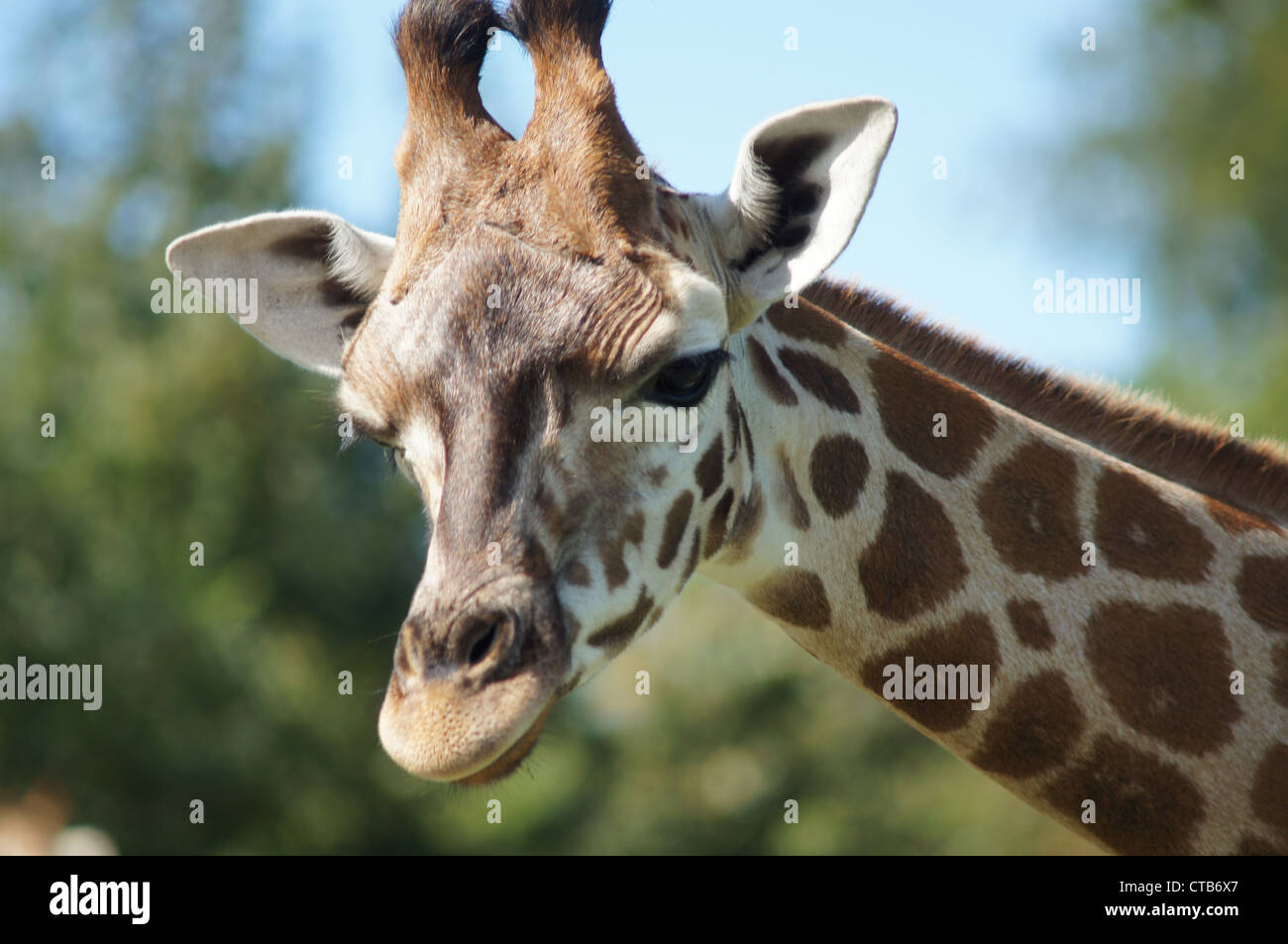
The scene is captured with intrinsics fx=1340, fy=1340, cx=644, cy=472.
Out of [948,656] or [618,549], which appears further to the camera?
[948,656]

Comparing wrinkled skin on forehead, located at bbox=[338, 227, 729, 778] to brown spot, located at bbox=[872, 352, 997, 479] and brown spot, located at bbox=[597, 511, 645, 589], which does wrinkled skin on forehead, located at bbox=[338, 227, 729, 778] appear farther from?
brown spot, located at bbox=[872, 352, 997, 479]

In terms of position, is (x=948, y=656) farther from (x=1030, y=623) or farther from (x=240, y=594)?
(x=240, y=594)

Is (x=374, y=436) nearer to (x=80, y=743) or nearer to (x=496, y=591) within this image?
(x=496, y=591)

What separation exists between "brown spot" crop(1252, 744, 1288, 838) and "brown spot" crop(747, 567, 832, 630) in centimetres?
138

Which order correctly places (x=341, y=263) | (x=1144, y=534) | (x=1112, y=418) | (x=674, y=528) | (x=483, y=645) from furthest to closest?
(x=1112, y=418), (x=341, y=263), (x=1144, y=534), (x=674, y=528), (x=483, y=645)

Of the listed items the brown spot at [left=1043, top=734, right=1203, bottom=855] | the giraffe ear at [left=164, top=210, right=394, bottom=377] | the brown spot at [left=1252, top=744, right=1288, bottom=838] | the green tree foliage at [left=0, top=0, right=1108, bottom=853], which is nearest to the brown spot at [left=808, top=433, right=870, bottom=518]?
the brown spot at [left=1043, top=734, right=1203, bottom=855]

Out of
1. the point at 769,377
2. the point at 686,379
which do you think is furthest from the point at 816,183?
the point at 686,379

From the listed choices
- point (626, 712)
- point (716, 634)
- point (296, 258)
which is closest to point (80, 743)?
point (716, 634)

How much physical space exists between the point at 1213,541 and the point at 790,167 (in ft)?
6.11

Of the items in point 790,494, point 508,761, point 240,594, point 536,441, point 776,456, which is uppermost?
point 536,441

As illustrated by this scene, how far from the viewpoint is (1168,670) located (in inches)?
165

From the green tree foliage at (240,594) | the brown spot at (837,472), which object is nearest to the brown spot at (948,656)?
the brown spot at (837,472)

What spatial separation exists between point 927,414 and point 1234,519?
1.09m

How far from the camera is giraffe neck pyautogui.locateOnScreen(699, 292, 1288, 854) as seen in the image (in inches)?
161
